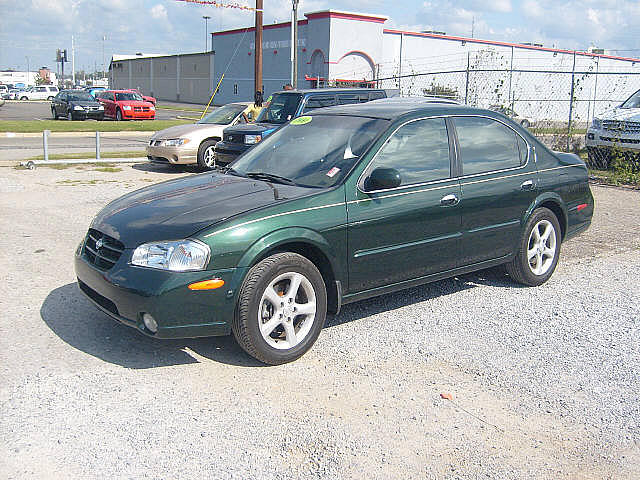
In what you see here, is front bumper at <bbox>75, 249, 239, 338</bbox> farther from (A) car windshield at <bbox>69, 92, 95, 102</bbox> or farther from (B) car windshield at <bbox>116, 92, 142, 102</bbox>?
(B) car windshield at <bbox>116, 92, 142, 102</bbox>

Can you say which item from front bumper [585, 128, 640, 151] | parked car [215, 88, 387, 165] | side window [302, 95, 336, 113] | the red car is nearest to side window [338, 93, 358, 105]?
parked car [215, 88, 387, 165]

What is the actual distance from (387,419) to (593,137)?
12.6m

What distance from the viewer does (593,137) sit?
14.7 m

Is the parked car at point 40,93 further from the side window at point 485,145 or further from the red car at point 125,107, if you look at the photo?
the side window at point 485,145

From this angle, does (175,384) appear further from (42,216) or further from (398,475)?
(42,216)

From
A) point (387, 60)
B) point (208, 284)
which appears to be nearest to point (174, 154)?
point (208, 284)

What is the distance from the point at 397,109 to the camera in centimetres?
567

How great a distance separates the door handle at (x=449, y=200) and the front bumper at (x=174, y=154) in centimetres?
985

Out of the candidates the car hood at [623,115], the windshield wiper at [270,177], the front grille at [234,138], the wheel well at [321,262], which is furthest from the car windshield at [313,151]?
the car hood at [623,115]

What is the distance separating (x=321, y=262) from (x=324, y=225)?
293mm

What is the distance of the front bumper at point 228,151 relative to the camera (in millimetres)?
12949

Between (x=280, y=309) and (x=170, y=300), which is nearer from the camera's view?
(x=170, y=300)

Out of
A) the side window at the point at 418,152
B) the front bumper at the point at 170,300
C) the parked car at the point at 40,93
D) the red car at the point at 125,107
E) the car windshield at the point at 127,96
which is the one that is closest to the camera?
the front bumper at the point at 170,300

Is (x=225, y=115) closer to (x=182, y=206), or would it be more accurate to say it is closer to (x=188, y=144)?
(x=188, y=144)
